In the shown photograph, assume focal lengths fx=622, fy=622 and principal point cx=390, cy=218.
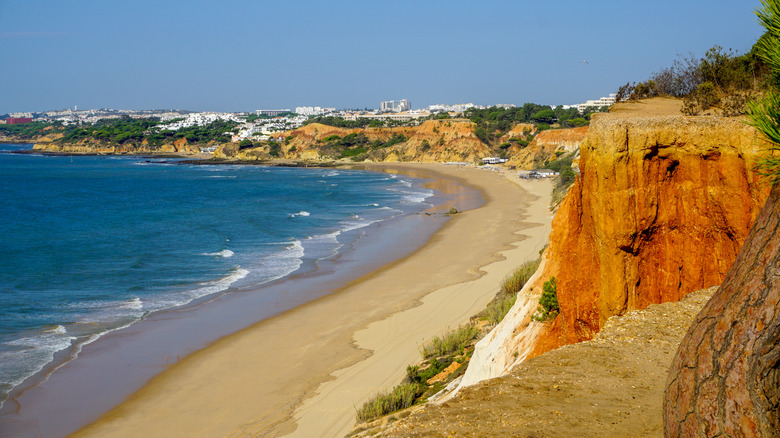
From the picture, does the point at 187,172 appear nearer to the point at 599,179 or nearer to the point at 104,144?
the point at 104,144

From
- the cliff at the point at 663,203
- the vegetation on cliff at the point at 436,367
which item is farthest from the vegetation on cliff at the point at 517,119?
the cliff at the point at 663,203

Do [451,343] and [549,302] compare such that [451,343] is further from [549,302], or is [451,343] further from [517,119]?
[517,119]

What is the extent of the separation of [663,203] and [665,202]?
3 centimetres

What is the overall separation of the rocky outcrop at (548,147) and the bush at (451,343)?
70271 millimetres

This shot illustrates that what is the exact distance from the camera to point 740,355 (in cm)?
422

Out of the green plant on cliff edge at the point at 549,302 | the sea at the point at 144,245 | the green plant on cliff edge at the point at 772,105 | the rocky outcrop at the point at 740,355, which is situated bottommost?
the sea at the point at 144,245

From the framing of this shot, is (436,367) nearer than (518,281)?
Yes

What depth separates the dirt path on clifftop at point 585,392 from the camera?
19.6 feet

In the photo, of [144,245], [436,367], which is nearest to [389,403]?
[436,367]

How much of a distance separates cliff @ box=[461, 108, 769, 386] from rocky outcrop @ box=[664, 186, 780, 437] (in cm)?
351

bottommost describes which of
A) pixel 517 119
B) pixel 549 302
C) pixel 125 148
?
pixel 549 302

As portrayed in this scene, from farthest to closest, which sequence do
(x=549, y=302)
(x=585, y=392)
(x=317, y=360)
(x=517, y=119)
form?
1. (x=517, y=119)
2. (x=317, y=360)
3. (x=549, y=302)
4. (x=585, y=392)

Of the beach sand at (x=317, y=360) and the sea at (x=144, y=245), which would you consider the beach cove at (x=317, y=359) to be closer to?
the beach sand at (x=317, y=360)

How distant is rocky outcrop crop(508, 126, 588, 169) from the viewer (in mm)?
83750
